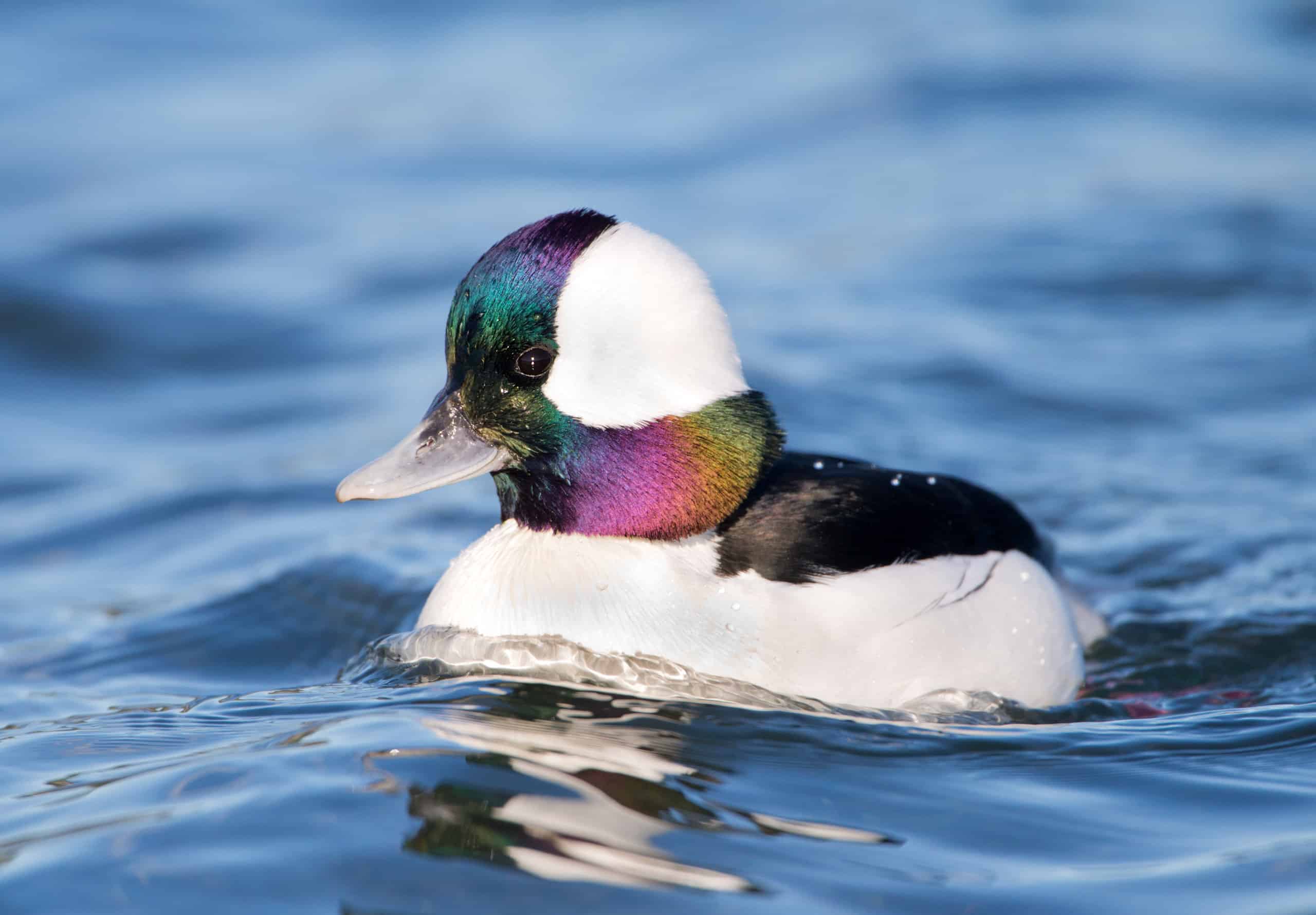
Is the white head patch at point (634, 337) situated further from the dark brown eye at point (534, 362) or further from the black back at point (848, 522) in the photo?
the black back at point (848, 522)

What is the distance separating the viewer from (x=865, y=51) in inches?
578

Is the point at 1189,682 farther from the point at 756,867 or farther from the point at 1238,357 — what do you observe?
the point at 1238,357

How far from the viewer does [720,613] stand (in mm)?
4512

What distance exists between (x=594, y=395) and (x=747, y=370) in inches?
194

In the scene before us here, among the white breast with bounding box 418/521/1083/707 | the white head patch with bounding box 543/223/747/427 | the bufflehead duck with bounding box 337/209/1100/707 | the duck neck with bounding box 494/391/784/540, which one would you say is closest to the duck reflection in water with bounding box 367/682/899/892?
the white breast with bounding box 418/521/1083/707

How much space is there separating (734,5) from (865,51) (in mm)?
1718

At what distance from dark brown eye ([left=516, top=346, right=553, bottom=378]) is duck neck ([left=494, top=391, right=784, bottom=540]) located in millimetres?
204

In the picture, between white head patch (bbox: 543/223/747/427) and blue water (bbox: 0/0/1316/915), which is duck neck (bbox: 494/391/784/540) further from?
blue water (bbox: 0/0/1316/915)

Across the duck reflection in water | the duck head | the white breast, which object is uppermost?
the duck head

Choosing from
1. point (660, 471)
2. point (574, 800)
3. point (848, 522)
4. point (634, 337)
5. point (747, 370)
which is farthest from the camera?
point (747, 370)

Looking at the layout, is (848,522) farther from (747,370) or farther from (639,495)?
(747,370)

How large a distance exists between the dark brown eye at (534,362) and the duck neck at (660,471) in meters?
0.20

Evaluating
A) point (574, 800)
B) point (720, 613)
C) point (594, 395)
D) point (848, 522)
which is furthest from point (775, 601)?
point (574, 800)

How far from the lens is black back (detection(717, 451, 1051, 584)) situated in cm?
470
